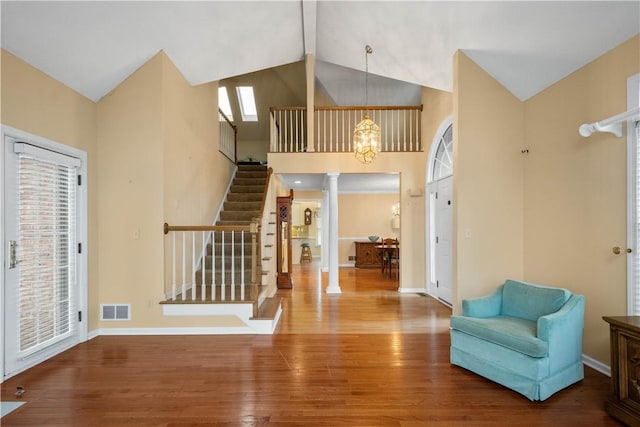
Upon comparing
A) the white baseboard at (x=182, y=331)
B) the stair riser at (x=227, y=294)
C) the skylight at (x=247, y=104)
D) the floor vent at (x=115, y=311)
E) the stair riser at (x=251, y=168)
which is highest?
the skylight at (x=247, y=104)

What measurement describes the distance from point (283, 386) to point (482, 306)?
6.57 feet

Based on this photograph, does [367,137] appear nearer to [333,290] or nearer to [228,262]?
[228,262]

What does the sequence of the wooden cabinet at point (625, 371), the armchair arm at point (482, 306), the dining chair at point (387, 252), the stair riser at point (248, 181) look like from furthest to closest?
the dining chair at point (387, 252)
the stair riser at point (248, 181)
the armchair arm at point (482, 306)
the wooden cabinet at point (625, 371)

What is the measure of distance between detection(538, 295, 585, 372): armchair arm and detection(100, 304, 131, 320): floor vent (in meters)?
4.17

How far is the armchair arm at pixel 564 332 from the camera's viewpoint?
232 cm

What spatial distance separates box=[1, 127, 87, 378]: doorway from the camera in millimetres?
2656

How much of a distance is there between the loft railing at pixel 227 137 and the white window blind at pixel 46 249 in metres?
Result: 3.30

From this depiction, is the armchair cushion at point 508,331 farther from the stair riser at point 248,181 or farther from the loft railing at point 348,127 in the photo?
the stair riser at point 248,181

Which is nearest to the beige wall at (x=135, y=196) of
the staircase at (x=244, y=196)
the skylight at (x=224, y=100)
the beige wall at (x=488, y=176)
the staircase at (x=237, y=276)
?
the staircase at (x=237, y=276)

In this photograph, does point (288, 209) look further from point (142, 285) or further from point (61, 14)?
point (61, 14)

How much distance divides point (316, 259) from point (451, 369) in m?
8.93

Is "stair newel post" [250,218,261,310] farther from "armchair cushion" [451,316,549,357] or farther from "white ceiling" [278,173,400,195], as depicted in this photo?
"white ceiling" [278,173,400,195]

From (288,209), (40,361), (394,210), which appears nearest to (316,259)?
(394,210)

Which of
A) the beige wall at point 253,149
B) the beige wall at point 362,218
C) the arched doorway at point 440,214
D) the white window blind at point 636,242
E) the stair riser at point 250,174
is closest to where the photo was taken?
the white window blind at point 636,242
